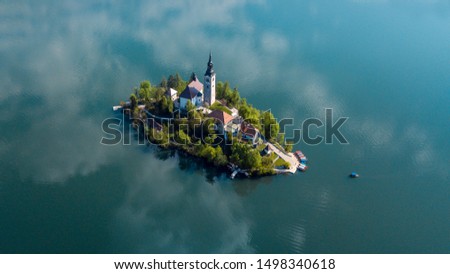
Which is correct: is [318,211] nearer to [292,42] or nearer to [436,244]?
[436,244]

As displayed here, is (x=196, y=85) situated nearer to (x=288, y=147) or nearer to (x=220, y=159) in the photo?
(x=220, y=159)

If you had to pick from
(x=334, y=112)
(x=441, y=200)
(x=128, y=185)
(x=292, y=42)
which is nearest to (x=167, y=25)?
(x=292, y=42)

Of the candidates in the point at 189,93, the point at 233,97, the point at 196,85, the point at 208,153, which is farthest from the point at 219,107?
the point at 208,153

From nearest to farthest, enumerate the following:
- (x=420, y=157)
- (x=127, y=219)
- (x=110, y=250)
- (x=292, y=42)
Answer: (x=110, y=250)
(x=127, y=219)
(x=420, y=157)
(x=292, y=42)

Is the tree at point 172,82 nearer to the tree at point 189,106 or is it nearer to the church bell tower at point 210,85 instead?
the church bell tower at point 210,85

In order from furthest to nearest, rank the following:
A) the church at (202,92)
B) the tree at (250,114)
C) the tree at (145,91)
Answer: the tree at (145,91)
the church at (202,92)
the tree at (250,114)

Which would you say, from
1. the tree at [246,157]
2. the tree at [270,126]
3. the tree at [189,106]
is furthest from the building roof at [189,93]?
the tree at [246,157]

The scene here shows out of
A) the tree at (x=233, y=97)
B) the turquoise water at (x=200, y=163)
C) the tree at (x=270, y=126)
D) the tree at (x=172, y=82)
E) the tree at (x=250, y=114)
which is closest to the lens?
the turquoise water at (x=200, y=163)
